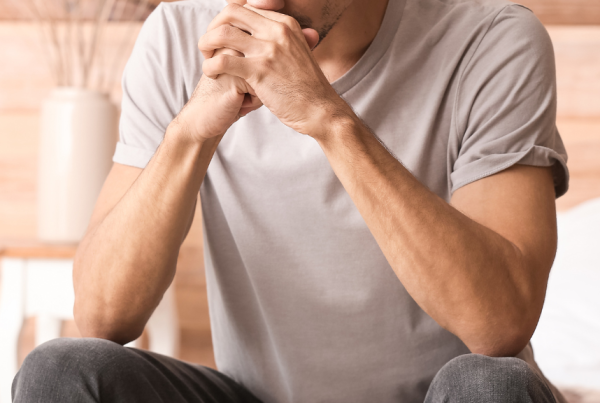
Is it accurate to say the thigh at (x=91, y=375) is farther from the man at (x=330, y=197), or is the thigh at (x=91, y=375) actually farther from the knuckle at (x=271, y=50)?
the knuckle at (x=271, y=50)

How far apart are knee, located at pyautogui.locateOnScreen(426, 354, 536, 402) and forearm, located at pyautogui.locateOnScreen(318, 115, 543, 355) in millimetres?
96

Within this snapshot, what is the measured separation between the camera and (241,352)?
989 mm

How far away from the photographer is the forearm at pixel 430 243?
73cm

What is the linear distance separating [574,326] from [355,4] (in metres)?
0.77

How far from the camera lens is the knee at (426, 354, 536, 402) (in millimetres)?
619

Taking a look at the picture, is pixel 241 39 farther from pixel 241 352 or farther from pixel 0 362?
pixel 0 362

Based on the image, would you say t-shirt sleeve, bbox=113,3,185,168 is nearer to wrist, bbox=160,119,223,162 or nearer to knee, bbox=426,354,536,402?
wrist, bbox=160,119,223,162

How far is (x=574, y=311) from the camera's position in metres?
1.26

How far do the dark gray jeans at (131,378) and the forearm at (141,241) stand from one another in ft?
0.32

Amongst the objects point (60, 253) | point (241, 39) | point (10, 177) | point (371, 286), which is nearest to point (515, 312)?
point (371, 286)

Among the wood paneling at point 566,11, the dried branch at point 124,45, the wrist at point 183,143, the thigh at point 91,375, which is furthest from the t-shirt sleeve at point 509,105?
the dried branch at point 124,45

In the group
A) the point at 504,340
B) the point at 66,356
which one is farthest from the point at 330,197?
the point at 66,356

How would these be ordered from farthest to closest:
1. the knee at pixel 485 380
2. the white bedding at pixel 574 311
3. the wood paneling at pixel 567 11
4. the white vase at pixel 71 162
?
the wood paneling at pixel 567 11 < the white vase at pixel 71 162 < the white bedding at pixel 574 311 < the knee at pixel 485 380

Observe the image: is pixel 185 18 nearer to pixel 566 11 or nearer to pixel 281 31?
pixel 281 31
